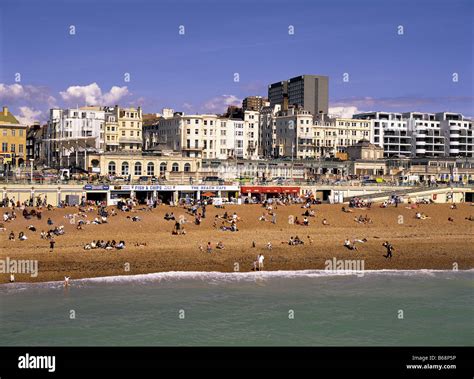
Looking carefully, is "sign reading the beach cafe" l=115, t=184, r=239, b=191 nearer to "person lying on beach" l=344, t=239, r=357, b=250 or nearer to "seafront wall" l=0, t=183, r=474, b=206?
"seafront wall" l=0, t=183, r=474, b=206

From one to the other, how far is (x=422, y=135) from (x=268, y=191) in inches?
2921

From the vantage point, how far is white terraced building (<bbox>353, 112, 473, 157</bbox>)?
130875 mm

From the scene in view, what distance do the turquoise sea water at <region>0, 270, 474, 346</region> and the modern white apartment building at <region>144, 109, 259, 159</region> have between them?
195 feet

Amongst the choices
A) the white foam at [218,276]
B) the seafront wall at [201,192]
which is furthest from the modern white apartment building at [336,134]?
the white foam at [218,276]

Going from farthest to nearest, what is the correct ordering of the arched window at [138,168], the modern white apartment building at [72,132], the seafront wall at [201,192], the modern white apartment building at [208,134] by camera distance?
the modern white apartment building at [208,134] < the modern white apartment building at [72,132] < the arched window at [138,168] < the seafront wall at [201,192]

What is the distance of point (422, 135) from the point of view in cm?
13338

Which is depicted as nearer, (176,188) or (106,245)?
(106,245)

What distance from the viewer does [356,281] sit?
39.1 metres

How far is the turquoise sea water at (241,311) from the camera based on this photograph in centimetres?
2781

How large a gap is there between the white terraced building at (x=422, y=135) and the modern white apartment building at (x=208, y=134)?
95.1 feet

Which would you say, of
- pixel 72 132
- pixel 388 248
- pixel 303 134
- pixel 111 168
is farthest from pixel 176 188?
pixel 303 134
